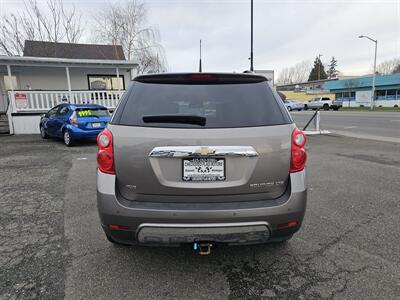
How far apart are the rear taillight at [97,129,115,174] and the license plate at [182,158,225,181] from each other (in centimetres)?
60

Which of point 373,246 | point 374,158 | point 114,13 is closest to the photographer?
point 373,246

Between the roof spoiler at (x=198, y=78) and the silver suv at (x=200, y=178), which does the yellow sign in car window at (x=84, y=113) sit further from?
the silver suv at (x=200, y=178)

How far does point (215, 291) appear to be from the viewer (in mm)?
2291

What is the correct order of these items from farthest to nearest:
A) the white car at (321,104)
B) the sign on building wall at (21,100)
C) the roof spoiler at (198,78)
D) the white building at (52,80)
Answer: the white car at (321,104) < the white building at (52,80) < the sign on building wall at (21,100) < the roof spoiler at (198,78)

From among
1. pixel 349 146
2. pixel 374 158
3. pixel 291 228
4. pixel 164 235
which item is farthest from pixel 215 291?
pixel 349 146

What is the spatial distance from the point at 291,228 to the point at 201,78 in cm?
156

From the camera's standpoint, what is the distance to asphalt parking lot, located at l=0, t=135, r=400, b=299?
7.54 ft

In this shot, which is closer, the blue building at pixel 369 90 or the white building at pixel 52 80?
the white building at pixel 52 80

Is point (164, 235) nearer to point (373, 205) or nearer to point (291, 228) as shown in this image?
point (291, 228)

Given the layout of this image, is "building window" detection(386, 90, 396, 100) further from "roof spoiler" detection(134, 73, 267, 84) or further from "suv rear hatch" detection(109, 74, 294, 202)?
"suv rear hatch" detection(109, 74, 294, 202)

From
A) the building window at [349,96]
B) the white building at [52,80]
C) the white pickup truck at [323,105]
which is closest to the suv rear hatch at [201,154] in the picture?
the white building at [52,80]

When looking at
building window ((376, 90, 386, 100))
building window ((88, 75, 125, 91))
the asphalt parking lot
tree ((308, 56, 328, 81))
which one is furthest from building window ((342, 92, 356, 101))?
the asphalt parking lot

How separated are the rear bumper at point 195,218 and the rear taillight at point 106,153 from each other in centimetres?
7

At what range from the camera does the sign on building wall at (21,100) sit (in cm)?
1247
